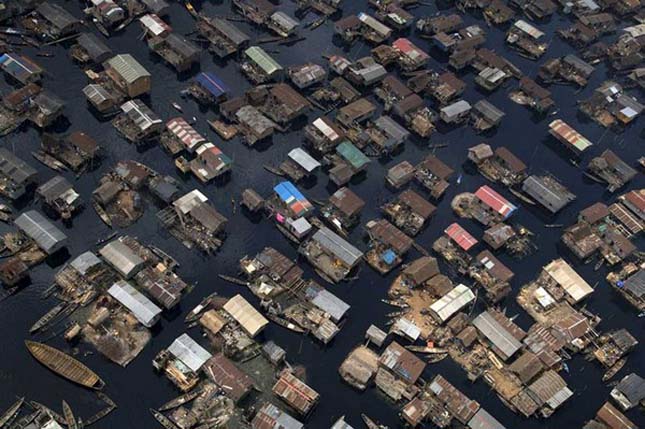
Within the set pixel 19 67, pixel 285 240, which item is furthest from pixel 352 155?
pixel 19 67

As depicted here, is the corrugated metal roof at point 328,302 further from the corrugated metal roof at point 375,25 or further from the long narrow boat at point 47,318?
the corrugated metal roof at point 375,25

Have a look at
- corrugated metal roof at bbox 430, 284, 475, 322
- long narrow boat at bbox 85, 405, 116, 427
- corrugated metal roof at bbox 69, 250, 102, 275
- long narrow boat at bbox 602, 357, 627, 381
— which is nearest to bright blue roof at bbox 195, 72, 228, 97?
corrugated metal roof at bbox 69, 250, 102, 275

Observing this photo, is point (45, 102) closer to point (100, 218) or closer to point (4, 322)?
point (100, 218)

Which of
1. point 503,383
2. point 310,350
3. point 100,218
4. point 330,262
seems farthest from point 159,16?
point 503,383

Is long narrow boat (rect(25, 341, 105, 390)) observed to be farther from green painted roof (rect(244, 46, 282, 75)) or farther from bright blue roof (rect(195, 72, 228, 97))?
green painted roof (rect(244, 46, 282, 75))

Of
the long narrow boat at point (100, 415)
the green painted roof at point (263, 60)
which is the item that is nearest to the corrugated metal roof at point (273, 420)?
the long narrow boat at point (100, 415)

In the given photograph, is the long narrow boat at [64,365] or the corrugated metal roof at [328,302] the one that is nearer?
the long narrow boat at [64,365]
